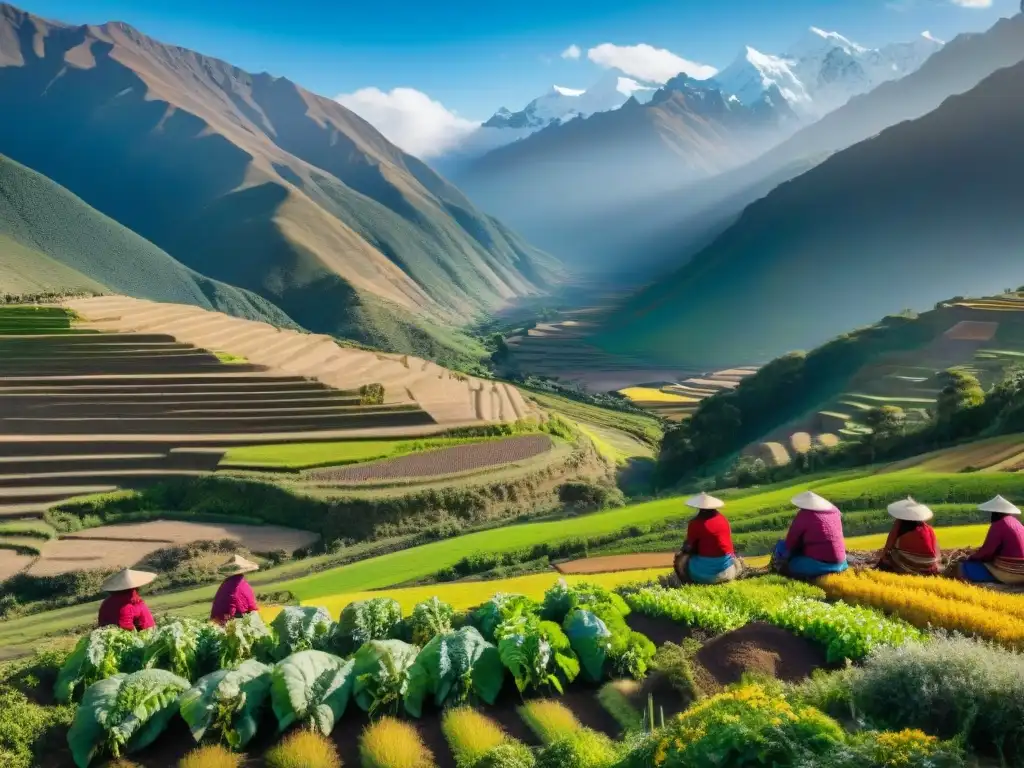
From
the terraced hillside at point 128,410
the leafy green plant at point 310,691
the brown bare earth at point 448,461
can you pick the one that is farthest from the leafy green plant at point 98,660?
the terraced hillside at point 128,410

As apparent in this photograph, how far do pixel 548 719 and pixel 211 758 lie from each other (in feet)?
13.3

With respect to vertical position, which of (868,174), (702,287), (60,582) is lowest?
(60,582)

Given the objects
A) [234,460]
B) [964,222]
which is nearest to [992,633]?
[234,460]

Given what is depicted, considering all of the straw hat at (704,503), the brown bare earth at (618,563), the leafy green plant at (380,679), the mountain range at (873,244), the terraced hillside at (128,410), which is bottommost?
the brown bare earth at (618,563)

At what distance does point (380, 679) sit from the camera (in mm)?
9531

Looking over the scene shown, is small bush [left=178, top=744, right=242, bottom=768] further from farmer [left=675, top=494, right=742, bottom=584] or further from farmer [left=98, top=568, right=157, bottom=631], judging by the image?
farmer [left=675, top=494, right=742, bottom=584]

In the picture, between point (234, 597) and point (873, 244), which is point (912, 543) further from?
point (873, 244)

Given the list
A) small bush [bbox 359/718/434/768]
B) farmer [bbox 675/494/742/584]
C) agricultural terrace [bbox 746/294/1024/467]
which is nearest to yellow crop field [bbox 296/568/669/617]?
Result: farmer [bbox 675/494/742/584]

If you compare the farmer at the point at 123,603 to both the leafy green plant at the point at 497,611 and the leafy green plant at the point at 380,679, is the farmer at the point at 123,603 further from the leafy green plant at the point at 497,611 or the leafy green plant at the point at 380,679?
the leafy green plant at the point at 497,611

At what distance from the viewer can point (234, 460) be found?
134ft

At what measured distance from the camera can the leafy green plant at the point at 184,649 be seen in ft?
33.4

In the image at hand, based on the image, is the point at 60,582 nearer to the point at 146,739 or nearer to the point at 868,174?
the point at 146,739

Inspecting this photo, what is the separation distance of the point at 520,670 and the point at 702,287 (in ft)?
511

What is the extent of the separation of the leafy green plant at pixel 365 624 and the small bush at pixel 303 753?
220cm
